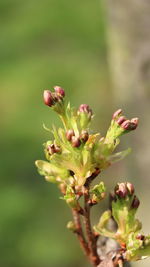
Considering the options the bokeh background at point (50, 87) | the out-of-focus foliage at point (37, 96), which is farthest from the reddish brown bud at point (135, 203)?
the out-of-focus foliage at point (37, 96)

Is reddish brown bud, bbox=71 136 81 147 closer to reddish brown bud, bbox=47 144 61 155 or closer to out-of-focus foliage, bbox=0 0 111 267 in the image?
reddish brown bud, bbox=47 144 61 155

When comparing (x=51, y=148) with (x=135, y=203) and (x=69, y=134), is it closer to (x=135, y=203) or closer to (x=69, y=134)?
(x=69, y=134)

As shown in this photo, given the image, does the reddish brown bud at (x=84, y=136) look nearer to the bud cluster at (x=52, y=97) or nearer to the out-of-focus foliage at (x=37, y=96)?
the bud cluster at (x=52, y=97)

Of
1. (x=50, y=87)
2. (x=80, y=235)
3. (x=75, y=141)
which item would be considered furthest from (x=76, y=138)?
(x=50, y=87)

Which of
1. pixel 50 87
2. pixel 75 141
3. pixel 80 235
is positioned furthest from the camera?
pixel 50 87

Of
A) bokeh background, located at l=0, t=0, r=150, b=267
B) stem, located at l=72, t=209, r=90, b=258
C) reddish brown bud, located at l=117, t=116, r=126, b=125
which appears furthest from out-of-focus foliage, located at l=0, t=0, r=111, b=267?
reddish brown bud, located at l=117, t=116, r=126, b=125

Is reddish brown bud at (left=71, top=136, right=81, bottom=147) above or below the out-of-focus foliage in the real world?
below

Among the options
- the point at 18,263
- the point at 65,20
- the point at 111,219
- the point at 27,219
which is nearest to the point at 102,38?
the point at 65,20
